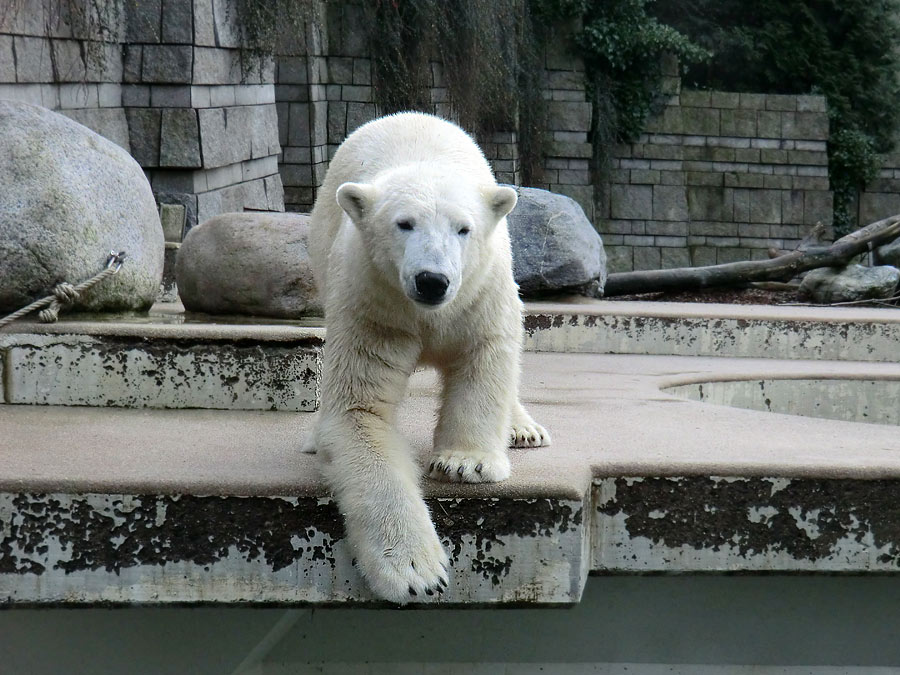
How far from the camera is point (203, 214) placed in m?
7.17

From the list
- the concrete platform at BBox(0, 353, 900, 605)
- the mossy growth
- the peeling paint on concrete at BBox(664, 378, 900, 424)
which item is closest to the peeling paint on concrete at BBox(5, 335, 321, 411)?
the concrete platform at BBox(0, 353, 900, 605)

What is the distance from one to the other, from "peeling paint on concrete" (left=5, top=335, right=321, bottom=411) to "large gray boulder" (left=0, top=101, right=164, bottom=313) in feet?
0.86

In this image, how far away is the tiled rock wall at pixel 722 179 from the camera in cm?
1502

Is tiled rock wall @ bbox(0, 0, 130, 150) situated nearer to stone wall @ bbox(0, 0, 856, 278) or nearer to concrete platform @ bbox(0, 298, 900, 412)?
stone wall @ bbox(0, 0, 856, 278)

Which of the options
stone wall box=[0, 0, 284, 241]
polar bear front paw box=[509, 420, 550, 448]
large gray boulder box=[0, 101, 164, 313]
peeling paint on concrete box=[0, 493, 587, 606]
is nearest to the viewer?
peeling paint on concrete box=[0, 493, 587, 606]

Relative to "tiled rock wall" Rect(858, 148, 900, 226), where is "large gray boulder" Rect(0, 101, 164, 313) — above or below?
above

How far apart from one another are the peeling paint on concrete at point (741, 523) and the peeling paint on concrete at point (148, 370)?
122 cm

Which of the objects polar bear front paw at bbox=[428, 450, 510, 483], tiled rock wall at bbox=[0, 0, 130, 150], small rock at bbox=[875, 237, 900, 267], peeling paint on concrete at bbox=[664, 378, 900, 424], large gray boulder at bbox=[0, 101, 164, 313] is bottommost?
peeling paint on concrete at bbox=[664, 378, 900, 424]

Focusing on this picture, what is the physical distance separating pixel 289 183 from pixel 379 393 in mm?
8077

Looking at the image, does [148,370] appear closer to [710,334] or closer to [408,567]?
[408,567]

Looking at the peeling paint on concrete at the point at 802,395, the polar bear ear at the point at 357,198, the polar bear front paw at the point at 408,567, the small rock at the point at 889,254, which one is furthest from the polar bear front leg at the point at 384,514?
the small rock at the point at 889,254

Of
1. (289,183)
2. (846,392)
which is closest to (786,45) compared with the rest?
(289,183)

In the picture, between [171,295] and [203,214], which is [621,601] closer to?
[171,295]

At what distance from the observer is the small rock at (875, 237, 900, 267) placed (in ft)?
28.4
